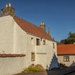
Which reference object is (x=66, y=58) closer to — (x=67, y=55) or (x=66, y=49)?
(x=67, y=55)

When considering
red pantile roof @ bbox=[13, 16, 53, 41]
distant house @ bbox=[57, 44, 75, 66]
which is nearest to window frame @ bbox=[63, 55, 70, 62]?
distant house @ bbox=[57, 44, 75, 66]

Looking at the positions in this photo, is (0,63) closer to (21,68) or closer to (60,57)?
(21,68)

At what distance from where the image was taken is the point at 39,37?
1277 inches

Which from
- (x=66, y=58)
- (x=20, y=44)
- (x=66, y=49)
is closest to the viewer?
(x=20, y=44)

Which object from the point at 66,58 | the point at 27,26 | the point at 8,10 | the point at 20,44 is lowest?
the point at 66,58

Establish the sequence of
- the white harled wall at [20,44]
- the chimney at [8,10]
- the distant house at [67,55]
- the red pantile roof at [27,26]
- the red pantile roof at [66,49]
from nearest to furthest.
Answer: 1. the white harled wall at [20,44]
2. the red pantile roof at [27,26]
3. the chimney at [8,10]
4. the distant house at [67,55]
5. the red pantile roof at [66,49]

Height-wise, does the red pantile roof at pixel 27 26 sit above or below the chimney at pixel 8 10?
below

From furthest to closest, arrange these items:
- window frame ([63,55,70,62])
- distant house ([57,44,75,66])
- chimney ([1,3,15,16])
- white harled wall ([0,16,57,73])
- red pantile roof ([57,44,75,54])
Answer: red pantile roof ([57,44,75,54]) → window frame ([63,55,70,62]) → distant house ([57,44,75,66]) → chimney ([1,3,15,16]) → white harled wall ([0,16,57,73])

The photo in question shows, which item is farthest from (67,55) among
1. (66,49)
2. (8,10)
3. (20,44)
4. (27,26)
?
(8,10)

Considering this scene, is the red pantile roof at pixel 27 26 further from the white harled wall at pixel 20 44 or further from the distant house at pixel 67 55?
the distant house at pixel 67 55

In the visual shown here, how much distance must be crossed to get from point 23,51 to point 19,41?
1939 mm

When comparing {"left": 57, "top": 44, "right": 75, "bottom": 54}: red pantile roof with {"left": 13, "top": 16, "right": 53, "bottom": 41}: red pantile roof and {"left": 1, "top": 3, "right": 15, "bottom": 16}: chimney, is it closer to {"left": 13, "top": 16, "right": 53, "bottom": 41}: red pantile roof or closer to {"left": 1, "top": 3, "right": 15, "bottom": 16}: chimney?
{"left": 13, "top": 16, "right": 53, "bottom": 41}: red pantile roof

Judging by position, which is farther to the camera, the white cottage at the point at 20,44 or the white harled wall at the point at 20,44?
the white harled wall at the point at 20,44

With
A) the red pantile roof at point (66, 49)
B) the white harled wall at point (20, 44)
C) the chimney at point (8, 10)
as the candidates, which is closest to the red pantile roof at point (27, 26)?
the white harled wall at point (20, 44)
